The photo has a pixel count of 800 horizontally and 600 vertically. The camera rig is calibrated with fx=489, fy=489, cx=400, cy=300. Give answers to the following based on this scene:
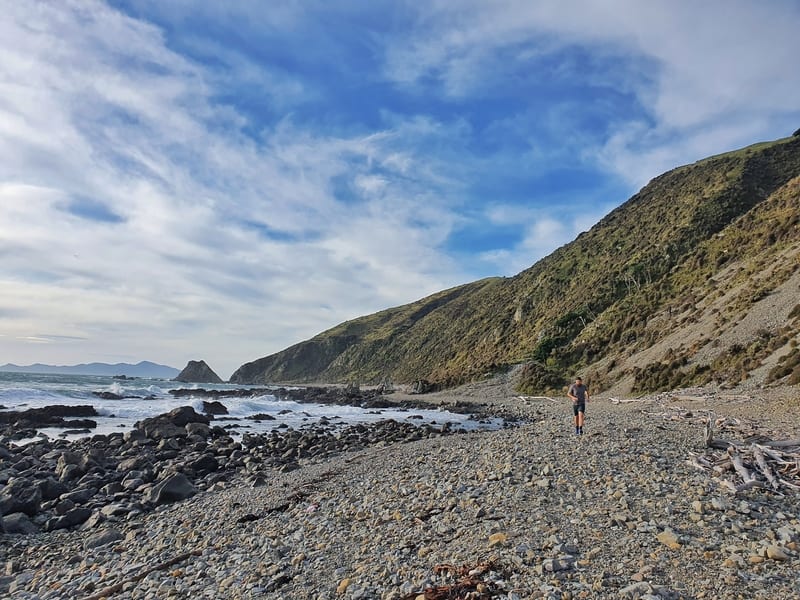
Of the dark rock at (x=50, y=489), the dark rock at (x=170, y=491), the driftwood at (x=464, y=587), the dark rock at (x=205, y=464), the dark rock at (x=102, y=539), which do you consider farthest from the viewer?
the dark rock at (x=205, y=464)

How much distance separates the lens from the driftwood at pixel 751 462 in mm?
8852

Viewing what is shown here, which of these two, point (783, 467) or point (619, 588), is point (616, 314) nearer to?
point (783, 467)

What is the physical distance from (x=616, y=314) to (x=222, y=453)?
47.3m

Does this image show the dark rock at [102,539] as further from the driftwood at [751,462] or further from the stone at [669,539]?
→ the driftwood at [751,462]

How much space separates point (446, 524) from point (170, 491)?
1075cm

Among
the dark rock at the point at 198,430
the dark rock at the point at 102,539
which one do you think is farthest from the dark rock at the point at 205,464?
the dark rock at the point at 198,430

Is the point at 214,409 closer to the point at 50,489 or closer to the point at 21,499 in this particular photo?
the point at 50,489

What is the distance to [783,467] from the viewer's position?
961 cm

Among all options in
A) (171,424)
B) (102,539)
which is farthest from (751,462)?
(171,424)

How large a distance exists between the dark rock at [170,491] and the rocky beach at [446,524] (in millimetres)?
56

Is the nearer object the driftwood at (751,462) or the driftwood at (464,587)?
the driftwood at (464,587)

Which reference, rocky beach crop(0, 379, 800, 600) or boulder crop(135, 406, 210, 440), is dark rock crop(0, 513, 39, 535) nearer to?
rocky beach crop(0, 379, 800, 600)

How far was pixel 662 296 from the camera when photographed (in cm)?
5172

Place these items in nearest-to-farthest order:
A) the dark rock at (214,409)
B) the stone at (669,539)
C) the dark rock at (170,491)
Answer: the stone at (669,539) → the dark rock at (170,491) → the dark rock at (214,409)
